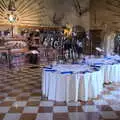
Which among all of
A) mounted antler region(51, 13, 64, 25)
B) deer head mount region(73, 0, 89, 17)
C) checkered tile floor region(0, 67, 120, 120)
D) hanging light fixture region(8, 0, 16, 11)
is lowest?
checkered tile floor region(0, 67, 120, 120)

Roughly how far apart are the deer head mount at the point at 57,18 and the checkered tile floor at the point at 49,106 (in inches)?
246

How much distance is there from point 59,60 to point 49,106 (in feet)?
5.89

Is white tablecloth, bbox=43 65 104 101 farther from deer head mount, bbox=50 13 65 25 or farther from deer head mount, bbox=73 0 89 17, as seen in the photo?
deer head mount, bbox=73 0 89 17

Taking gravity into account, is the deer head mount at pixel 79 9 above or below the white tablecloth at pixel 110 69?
above

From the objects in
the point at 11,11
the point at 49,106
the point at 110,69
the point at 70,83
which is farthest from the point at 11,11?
the point at 49,106

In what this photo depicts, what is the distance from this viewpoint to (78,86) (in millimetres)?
4625

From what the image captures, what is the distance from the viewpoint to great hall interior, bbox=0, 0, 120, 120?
14.5 feet

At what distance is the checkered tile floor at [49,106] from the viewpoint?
3965 mm

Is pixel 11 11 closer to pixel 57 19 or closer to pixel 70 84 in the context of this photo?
pixel 57 19

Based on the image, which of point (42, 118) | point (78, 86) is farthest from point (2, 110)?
point (78, 86)

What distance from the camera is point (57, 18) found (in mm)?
11867

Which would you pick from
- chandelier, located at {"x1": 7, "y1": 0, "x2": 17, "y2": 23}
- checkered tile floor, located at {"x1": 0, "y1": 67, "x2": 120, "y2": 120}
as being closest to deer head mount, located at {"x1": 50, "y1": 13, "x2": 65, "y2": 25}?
chandelier, located at {"x1": 7, "y1": 0, "x2": 17, "y2": 23}

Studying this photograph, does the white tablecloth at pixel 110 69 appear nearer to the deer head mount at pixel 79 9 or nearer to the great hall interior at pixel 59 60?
the great hall interior at pixel 59 60

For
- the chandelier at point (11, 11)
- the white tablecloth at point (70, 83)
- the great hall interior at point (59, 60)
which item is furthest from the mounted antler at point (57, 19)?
the white tablecloth at point (70, 83)
